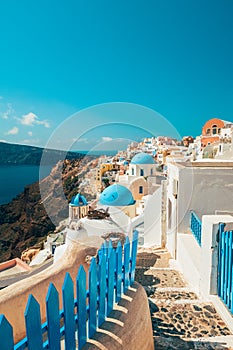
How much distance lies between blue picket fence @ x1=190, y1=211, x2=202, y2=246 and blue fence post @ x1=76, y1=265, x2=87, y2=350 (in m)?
3.07

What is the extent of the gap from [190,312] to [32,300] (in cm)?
215

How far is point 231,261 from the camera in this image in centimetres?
267

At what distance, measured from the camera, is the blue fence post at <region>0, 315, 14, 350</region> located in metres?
1.25

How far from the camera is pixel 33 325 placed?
1395 millimetres

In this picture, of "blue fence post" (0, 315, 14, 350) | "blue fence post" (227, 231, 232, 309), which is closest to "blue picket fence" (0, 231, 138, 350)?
"blue fence post" (0, 315, 14, 350)

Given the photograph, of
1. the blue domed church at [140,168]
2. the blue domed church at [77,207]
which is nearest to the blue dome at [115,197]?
the blue domed church at [77,207]

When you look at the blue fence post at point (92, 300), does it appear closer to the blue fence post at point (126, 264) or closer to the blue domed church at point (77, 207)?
the blue fence post at point (126, 264)

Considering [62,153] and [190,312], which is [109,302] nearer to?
[190,312]

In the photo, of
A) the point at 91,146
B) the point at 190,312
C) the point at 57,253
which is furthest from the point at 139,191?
the point at 190,312

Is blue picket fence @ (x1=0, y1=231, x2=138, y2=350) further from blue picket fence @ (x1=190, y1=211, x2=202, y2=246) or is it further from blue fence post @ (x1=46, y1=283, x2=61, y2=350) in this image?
blue picket fence @ (x1=190, y1=211, x2=202, y2=246)

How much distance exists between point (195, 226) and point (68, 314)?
368cm

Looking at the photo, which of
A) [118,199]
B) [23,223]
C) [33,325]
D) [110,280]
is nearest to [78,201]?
[118,199]

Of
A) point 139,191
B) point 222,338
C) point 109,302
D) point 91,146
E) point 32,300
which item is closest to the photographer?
point 32,300

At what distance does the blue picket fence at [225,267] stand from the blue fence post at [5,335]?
2307 mm
